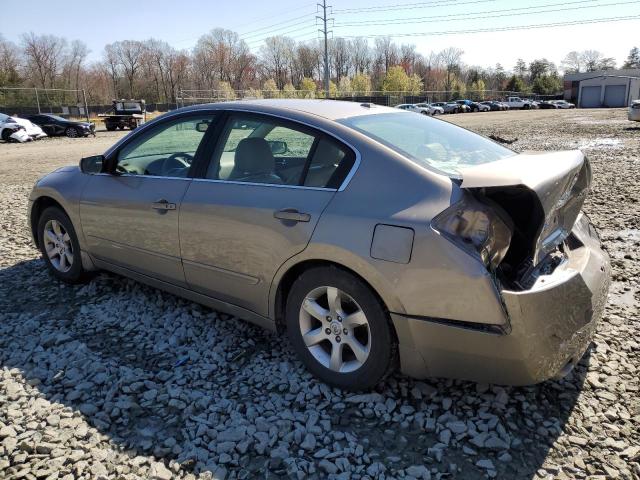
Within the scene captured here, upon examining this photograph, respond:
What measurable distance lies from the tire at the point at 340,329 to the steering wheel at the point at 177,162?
1.36 metres

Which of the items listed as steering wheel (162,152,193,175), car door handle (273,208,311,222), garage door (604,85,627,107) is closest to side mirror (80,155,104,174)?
steering wheel (162,152,193,175)

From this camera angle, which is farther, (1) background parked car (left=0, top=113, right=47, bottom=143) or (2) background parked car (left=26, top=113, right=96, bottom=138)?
(2) background parked car (left=26, top=113, right=96, bottom=138)

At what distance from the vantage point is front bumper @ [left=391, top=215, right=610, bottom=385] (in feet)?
7.61

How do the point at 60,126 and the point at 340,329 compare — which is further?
the point at 60,126

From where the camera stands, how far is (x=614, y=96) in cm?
8100

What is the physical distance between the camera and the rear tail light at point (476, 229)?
236cm

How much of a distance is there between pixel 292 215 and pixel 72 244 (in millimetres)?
2548

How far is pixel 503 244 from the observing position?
2.43 meters

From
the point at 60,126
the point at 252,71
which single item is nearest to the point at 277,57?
the point at 252,71

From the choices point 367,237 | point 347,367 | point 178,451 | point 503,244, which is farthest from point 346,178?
point 178,451

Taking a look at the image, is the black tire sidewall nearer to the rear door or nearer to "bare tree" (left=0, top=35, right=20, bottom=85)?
the rear door

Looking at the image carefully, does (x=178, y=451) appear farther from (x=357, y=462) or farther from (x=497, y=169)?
(x=497, y=169)

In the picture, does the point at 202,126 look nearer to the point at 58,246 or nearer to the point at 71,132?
the point at 58,246

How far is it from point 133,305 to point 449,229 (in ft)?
9.15
